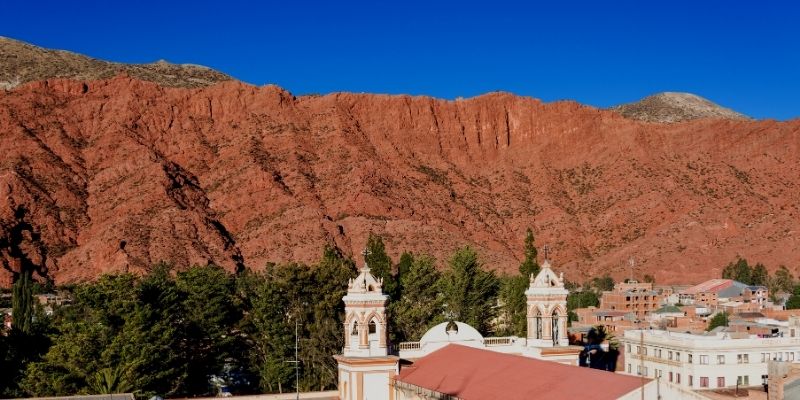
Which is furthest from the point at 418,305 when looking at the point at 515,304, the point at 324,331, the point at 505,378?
the point at 505,378

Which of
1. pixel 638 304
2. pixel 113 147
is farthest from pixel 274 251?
pixel 638 304

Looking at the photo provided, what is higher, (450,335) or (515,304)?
(515,304)

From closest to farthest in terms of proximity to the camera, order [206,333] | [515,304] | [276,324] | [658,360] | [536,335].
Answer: [536,335] < [206,333] < [276,324] < [658,360] < [515,304]

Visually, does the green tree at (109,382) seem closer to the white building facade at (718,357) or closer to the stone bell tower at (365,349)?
the stone bell tower at (365,349)

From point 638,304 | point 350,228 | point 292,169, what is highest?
point 292,169

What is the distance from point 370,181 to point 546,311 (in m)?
115

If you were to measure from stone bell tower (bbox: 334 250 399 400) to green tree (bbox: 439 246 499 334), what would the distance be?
19.8m

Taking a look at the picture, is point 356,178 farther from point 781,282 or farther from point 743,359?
point 743,359

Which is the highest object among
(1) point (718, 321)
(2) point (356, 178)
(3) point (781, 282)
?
(2) point (356, 178)

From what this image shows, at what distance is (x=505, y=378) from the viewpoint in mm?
30203

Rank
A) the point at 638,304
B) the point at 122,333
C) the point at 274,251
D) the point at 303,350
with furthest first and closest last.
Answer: the point at 274,251
the point at 638,304
the point at 303,350
the point at 122,333

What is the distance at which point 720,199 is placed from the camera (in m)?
156

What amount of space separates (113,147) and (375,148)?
43.0 metres

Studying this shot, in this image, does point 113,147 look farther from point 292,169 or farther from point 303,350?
point 303,350
